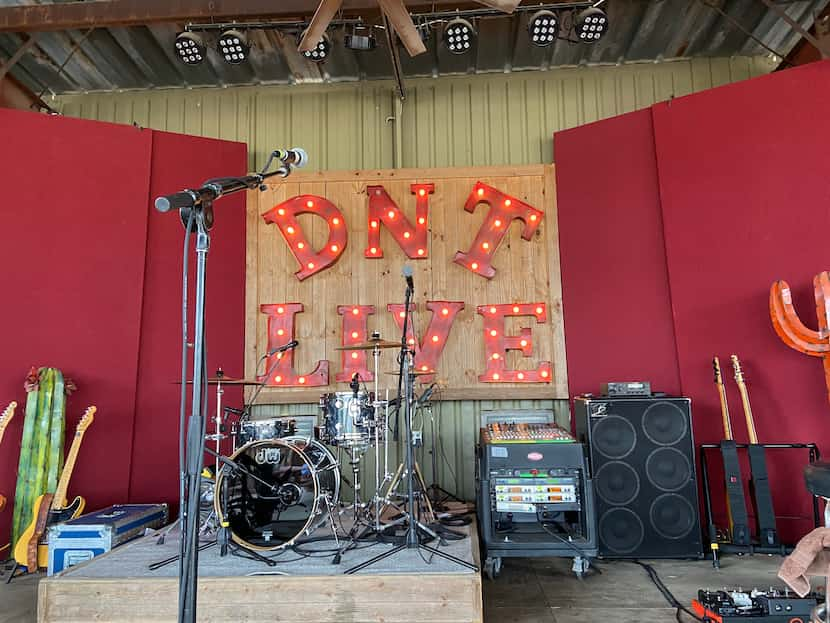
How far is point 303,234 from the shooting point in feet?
18.1

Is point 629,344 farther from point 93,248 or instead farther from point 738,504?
point 93,248

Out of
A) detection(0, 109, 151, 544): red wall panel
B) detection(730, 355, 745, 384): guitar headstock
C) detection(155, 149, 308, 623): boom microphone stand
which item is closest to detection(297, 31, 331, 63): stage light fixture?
detection(0, 109, 151, 544): red wall panel

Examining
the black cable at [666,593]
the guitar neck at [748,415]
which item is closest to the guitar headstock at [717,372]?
the guitar neck at [748,415]

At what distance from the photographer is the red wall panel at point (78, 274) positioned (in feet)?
15.2

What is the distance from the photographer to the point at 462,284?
541 centimetres

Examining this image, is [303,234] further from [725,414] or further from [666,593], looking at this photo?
[666,593]

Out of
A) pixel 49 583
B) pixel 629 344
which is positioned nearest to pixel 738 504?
pixel 629 344

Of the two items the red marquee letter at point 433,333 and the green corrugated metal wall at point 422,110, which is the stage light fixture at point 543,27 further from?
the red marquee letter at point 433,333

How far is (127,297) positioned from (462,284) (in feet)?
9.65

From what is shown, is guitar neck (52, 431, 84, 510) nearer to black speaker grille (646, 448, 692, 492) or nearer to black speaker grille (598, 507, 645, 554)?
black speaker grille (598, 507, 645, 554)

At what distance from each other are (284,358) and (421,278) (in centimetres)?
147

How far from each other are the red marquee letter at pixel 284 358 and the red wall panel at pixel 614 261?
2.28 m

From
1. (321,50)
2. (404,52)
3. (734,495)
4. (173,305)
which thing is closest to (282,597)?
(173,305)

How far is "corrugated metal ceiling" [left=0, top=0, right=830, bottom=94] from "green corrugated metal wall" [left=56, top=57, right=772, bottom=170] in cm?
12
